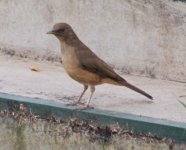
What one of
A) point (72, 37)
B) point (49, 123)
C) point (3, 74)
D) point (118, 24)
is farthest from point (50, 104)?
point (118, 24)

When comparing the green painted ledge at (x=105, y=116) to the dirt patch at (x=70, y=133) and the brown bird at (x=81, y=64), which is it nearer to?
the dirt patch at (x=70, y=133)

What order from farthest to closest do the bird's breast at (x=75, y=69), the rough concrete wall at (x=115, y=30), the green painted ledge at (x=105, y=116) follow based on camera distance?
the rough concrete wall at (x=115, y=30) < the bird's breast at (x=75, y=69) < the green painted ledge at (x=105, y=116)

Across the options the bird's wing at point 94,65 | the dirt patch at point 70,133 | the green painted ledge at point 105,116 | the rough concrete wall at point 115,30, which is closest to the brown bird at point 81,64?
the bird's wing at point 94,65

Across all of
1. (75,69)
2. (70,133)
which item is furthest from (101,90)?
(70,133)

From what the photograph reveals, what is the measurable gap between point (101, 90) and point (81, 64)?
3.24ft

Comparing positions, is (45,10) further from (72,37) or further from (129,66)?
(72,37)

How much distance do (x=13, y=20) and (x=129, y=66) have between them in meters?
1.59

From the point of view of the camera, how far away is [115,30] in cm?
991

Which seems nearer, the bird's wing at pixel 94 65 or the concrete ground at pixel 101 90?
the bird's wing at pixel 94 65

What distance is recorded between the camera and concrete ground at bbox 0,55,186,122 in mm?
8281

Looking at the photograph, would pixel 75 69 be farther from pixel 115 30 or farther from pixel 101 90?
pixel 115 30

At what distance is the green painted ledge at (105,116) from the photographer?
7.50 metres

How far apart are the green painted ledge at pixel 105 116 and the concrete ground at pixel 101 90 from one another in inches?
11.0

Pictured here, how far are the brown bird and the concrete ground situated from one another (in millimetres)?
256
